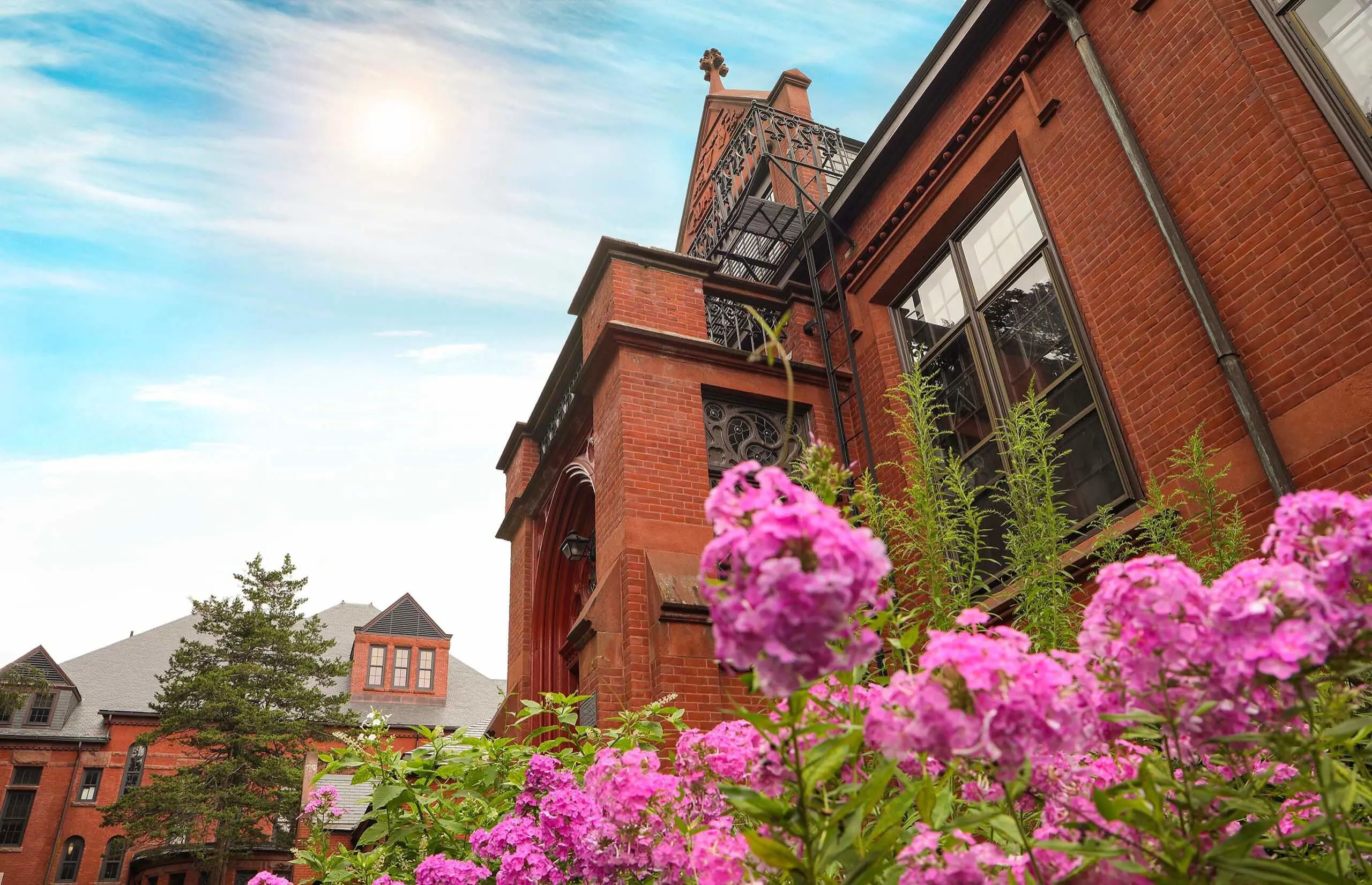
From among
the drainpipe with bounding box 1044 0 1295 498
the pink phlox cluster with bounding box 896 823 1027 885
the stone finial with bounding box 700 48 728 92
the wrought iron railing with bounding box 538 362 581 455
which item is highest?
the stone finial with bounding box 700 48 728 92

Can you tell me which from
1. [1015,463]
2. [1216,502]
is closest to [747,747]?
[1015,463]

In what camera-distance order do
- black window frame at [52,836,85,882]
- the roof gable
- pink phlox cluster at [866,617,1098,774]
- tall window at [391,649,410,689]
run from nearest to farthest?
pink phlox cluster at [866,617,1098,774] < black window frame at [52,836,85,882] < tall window at [391,649,410,689] < the roof gable

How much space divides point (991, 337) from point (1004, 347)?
18 centimetres

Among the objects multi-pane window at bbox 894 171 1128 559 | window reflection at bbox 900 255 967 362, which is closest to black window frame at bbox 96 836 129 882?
window reflection at bbox 900 255 967 362

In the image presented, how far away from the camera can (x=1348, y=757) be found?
2.37m

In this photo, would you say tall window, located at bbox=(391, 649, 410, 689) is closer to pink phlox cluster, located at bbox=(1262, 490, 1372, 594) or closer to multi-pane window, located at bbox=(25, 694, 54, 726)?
multi-pane window, located at bbox=(25, 694, 54, 726)

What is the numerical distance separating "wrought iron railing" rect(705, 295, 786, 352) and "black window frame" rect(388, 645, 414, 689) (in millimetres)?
31906

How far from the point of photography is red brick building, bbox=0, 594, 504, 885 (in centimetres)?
3003

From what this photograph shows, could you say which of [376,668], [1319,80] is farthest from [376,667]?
[1319,80]

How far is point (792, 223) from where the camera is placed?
35.0ft

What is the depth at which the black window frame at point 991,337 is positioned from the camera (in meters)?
6.00

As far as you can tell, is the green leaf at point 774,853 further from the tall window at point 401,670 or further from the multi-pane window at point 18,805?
the multi-pane window at point 18,805

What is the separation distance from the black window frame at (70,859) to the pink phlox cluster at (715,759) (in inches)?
1521

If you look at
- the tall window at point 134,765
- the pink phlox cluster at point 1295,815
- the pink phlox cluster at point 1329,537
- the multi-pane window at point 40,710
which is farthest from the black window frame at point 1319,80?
the multi-pane window at point 40,710
